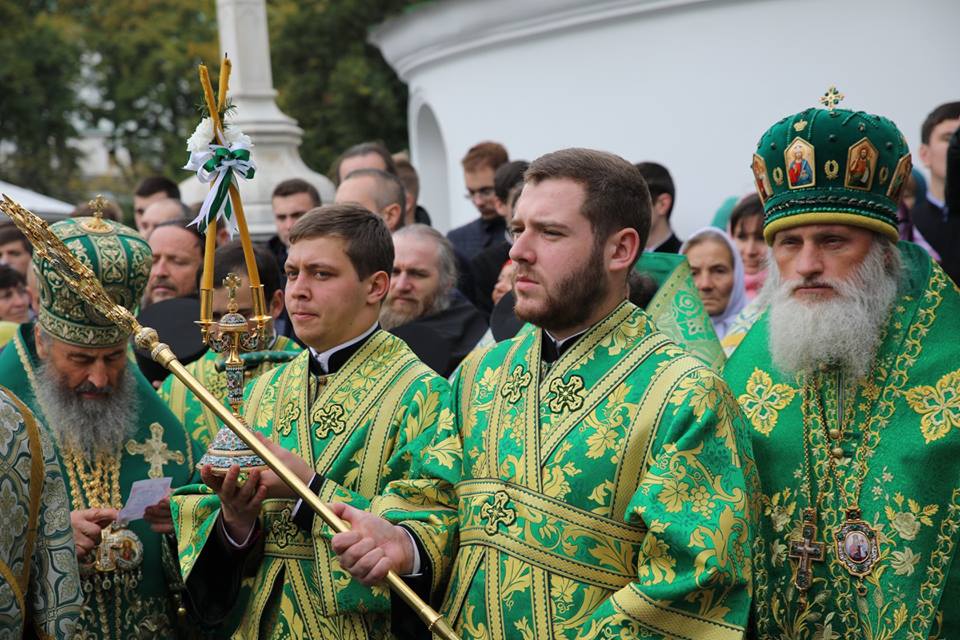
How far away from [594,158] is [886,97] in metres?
6.61

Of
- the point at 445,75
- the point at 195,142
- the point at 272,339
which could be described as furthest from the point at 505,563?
the point at 445,75

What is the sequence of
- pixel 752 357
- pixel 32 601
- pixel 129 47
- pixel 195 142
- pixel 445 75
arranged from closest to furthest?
pixel 32 601, pixel 195 142, pixel 752 357, pixel 445 75, pixel 129 47

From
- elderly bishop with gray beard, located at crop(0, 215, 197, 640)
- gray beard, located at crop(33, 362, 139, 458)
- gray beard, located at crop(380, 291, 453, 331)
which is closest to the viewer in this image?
elderly bishop with gray beard, located at crop(0, 215, 197, 640)

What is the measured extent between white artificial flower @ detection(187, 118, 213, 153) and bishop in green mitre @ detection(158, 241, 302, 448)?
0.70 m

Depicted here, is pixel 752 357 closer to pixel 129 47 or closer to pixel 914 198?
pixel 914 198

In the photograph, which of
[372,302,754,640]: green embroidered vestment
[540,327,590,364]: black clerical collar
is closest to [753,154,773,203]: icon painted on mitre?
[372,302,754,640]: green embroidered vestment

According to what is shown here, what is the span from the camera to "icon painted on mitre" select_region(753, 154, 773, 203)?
13.4ft

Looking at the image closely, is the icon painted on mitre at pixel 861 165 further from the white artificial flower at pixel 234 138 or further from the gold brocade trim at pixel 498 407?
the white artificial flower at pixel 234 138

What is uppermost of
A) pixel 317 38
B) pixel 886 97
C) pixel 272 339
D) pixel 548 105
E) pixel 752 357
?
pixel 317 38

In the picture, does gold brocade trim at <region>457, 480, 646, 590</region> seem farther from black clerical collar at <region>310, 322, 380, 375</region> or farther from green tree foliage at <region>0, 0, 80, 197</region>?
green tree foliage at <region>0, 0, 80, 197</region>

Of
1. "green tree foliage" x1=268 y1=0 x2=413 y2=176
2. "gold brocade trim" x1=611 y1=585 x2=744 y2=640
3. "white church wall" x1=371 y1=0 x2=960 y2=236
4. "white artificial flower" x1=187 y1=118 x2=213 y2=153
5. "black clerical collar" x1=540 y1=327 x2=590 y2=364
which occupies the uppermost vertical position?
"green tree foliage" x1=268 y1=0 x2=413 y2=176

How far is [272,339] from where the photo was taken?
18.4ft

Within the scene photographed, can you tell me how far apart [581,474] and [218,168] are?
134 cm

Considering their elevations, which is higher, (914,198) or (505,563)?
(914,198)
